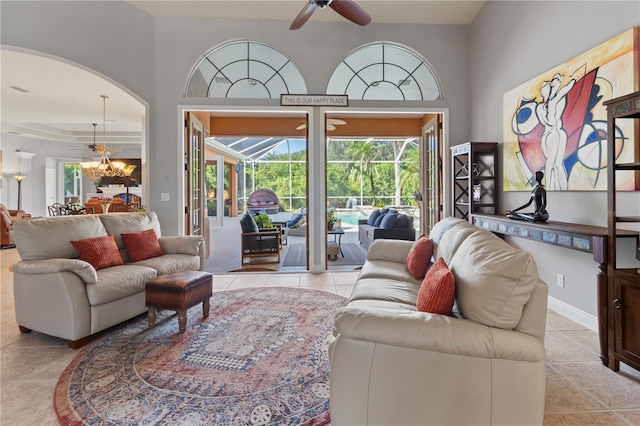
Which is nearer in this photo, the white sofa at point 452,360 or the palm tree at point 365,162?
the white sofa at point 452,360

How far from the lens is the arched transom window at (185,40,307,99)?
475 centimetres

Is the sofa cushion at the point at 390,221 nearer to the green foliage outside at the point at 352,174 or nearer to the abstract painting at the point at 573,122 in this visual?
the abstract painting at the point at 573,122

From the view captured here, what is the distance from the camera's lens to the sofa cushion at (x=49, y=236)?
278 cm

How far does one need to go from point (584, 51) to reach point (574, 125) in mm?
642

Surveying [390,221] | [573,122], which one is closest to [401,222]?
[390,221]

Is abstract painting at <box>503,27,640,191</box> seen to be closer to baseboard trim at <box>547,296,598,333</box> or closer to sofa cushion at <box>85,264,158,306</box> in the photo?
baseboard trim at <box>547,296,598,333</box>

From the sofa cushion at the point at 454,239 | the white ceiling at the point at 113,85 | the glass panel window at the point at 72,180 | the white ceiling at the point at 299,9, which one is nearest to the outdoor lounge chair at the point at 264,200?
the glass panel window at the point at 72,180

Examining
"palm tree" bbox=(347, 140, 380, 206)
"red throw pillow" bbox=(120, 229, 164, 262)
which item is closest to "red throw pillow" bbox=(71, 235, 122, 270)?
"red throw pillow" bbox=(120, 229, 164, 262)

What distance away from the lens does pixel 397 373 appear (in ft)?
4.58

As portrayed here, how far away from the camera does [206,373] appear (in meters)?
2.13

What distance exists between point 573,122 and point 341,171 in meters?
10.8

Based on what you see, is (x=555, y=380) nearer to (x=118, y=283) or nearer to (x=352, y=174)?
(x=118, y=283)

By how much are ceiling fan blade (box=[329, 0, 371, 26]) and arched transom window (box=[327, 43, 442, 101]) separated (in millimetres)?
1491

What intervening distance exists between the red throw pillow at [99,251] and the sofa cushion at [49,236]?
0.10 meters
